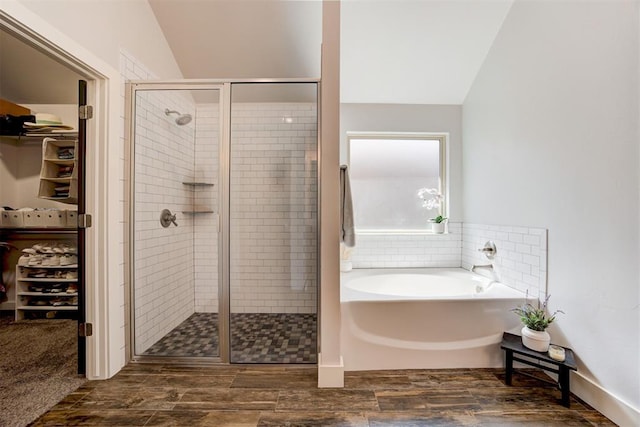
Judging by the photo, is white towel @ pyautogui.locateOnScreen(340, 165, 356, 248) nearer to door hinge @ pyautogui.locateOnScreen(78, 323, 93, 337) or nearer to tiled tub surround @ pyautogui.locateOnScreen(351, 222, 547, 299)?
tiled tub surround @ pyautogui.locateOnScreen(351, 222, 547, 299)

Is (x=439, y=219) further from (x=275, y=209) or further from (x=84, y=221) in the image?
(x=84, y=221)

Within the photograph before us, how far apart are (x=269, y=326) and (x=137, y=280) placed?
105 centimetres

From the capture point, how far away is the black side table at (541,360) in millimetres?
1579

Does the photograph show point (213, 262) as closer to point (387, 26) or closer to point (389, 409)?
point (389, 409)

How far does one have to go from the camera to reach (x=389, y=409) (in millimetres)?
1550

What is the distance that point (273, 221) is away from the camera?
239 cm

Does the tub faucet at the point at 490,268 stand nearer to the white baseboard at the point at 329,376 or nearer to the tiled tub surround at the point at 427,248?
the tiled tub surround at the point at 427,248

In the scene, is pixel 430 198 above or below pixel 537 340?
above

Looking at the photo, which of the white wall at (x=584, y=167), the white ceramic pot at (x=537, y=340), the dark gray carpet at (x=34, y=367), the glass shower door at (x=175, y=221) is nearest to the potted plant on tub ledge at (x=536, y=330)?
the white ceramic pot at (x=537, y=340)

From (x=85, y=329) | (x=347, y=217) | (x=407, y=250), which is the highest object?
(x=347, y=217)

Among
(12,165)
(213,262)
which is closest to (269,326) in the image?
(213,262)

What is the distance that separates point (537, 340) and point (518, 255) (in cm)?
69

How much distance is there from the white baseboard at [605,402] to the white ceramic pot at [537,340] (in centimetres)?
25

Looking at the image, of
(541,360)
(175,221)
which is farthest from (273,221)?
(541,360)
